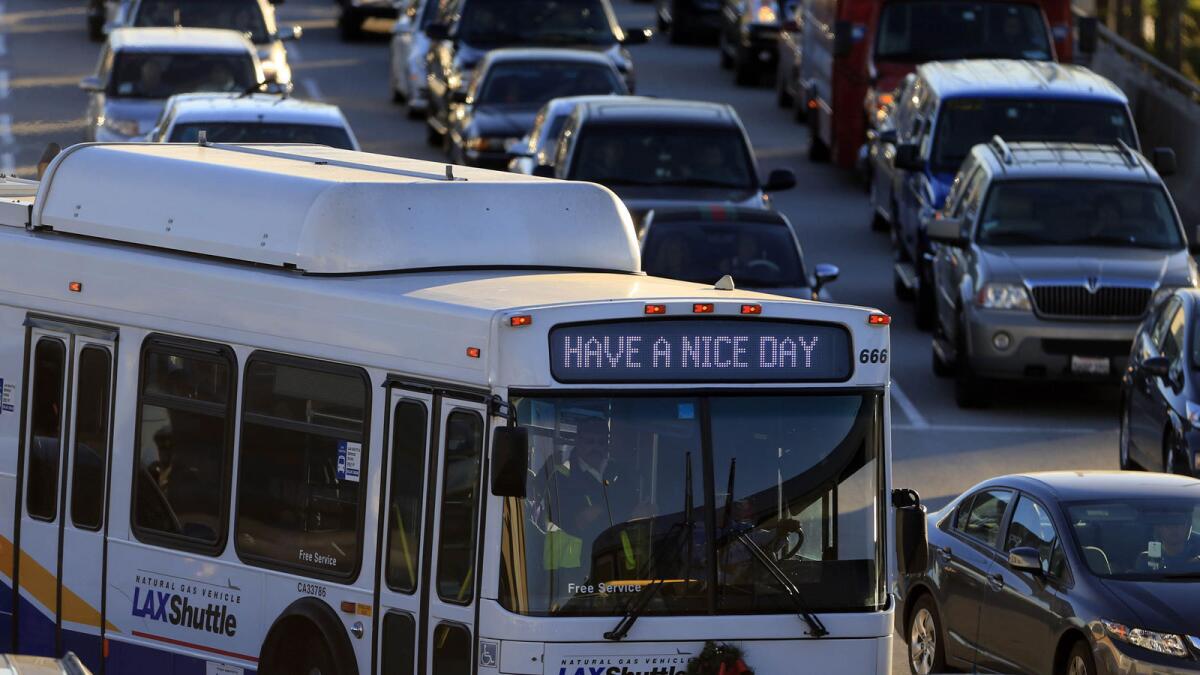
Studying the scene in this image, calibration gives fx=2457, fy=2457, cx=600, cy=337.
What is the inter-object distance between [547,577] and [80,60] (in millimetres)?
31401

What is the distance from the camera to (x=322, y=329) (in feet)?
33.9

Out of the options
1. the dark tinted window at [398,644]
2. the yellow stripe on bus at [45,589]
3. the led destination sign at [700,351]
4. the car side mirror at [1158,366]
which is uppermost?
the led destination sign at [700,351]

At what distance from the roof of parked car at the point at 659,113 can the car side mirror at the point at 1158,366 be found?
6.52 metres

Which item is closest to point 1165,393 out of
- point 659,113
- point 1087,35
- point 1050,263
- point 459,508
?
point 1050,263

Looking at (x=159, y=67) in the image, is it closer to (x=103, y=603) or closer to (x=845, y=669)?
(x=103, y=603)

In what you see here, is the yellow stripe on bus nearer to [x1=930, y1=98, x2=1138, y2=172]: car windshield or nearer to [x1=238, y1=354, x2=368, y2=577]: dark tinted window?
[x1=238, y1=354, x2=368, y2=577]: dark tinted window

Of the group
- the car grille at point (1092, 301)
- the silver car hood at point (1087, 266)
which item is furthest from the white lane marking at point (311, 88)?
the car grille at point (1092, 301)

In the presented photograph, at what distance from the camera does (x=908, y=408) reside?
20.7 metres

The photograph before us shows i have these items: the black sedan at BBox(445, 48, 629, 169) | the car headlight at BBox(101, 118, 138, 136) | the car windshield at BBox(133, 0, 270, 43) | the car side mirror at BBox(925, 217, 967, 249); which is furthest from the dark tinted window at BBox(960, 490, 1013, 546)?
the car windshield at BBox(133, 0, 270, 43)

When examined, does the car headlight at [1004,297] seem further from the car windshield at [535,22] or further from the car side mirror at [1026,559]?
the car windshield at [535,22]

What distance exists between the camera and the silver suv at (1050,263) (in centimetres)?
2030

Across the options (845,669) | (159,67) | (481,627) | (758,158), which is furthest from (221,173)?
(758,158)

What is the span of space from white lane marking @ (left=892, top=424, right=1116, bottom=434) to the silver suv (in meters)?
0.44

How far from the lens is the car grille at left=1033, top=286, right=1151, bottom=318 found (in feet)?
66.6
